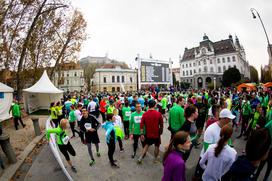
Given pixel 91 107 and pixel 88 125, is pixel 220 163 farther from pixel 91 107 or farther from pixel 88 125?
pixel 91 107

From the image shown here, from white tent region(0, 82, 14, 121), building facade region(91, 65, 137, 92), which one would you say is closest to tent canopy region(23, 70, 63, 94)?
white tent region(0, 82, 14, 121)

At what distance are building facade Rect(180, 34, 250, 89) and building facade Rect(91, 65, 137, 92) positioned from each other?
84.6 ft

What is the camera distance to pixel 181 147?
7.25 ft

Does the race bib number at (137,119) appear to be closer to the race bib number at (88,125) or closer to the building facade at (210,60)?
the race bib number at (88,125)

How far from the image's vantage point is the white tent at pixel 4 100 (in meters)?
12.1

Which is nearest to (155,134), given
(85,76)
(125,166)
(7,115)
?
(125,166)

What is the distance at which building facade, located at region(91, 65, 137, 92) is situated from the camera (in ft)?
204

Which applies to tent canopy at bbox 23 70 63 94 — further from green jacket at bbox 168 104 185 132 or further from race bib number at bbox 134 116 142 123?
green jacket at bbox 168 104 185 132

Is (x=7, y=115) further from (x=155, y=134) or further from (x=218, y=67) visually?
(x=218, y=67)

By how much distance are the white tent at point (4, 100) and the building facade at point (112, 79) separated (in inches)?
1871

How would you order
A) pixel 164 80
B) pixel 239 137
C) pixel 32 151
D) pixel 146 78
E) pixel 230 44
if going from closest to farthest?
pixel 32 151 < pixel 239 137 < pixel 146 78 < pixel 164 80 < pixel 230 44

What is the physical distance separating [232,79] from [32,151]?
5850cm

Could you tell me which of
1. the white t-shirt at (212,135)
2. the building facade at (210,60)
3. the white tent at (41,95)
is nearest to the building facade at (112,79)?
the building facade at (210,60)

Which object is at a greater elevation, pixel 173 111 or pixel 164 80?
pixel 164 80
